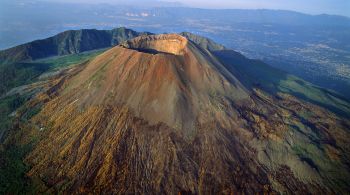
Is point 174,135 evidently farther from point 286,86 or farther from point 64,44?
point 64,44

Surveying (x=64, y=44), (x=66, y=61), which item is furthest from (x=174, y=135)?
(x=64, y=44)

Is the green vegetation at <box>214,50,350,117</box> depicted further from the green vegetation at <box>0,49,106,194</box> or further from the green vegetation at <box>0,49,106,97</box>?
the green vegetation at <box>0,49,106,97</box>

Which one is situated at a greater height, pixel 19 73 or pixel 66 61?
pixel 66 61

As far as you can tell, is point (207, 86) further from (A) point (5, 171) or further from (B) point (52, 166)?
(A) point (5, 171)

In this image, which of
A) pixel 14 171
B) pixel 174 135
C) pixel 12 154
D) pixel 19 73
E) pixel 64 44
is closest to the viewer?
pixel 14 171

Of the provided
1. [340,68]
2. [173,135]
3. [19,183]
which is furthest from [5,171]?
[340,68]

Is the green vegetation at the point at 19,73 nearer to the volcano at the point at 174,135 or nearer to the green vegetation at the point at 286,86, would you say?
the volcano at the point at 174,135

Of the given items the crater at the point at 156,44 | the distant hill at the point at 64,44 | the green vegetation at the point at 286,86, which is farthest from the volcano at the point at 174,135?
the distant hill at the point at 64,44

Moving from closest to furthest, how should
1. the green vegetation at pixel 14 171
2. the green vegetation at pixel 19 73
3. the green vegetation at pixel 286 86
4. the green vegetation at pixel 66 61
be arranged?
the green vegetation at pixel 14 171, the green vegetation at pixel 286 86, the green vegetation at pixel 19 73, the green vegetation at pixel 66 61
